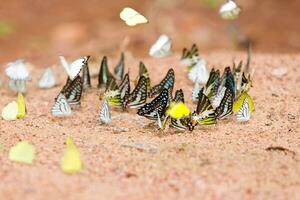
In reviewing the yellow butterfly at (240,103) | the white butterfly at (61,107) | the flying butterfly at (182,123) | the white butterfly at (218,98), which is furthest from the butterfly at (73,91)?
the yellow butterfly at (240,103)

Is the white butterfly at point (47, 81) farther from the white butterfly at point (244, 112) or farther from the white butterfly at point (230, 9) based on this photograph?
the white butterfly at point (244, 112)

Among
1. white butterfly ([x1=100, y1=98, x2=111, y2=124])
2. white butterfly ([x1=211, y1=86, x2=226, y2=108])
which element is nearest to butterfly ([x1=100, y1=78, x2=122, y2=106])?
white butterfly ([x1=100, y1=98, x2=111, y2=124])

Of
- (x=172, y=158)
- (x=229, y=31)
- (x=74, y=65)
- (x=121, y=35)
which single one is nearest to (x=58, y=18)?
(x=121, y=35)

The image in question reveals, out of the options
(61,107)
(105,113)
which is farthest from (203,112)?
(61,107)

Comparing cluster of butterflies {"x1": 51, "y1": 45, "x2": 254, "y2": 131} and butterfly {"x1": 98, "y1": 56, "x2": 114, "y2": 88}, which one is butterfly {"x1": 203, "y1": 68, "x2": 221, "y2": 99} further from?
butterfly {"x1": 98, "y1": 56, "x2": 114, "y2": 88}

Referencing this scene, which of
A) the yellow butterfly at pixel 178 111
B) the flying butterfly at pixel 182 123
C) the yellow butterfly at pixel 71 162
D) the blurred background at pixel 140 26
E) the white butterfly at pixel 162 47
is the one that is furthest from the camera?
the blurred background at pixel 140 26
